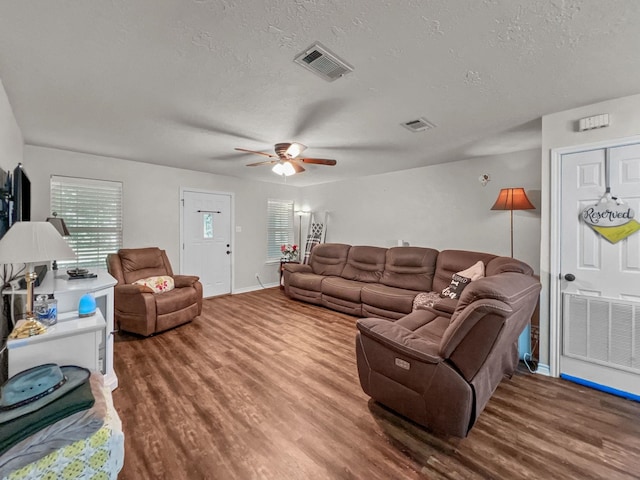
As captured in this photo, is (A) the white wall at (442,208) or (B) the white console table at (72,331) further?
Answer: (A) the white wall at (442,208)

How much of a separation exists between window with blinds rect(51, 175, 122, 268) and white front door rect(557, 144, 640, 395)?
5.71 metres

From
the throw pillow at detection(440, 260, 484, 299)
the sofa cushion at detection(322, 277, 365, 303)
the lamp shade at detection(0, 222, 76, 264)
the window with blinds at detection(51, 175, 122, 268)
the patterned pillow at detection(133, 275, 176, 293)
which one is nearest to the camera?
the lamp shade at detection(0, 222, 76, 264)

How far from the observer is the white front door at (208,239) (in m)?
4.94

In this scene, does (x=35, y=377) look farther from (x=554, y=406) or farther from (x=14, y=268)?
(x=554, y=406)

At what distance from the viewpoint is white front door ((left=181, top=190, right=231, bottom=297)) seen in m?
4.94

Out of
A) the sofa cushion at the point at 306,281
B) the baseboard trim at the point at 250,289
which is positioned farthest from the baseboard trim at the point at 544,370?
the baseboard trim at the point at 250,289

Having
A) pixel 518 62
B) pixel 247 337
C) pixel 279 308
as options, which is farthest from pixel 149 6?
pixel 279 308

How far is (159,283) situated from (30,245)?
7.45ft

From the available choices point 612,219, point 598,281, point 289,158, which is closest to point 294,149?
point 289,158

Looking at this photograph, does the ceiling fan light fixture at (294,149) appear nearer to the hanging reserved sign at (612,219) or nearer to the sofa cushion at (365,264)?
the sofa cushion at (365,264)

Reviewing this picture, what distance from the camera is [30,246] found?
5.08 feet

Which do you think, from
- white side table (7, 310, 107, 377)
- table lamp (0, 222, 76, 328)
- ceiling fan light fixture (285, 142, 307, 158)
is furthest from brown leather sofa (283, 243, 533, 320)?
table lamp (0, 222, 76, 328)

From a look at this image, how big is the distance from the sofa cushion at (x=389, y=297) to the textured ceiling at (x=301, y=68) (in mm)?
2128

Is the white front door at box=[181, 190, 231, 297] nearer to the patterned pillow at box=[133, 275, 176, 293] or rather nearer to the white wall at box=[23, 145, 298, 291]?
the white wall at box=[23, 145, 298, 291]
